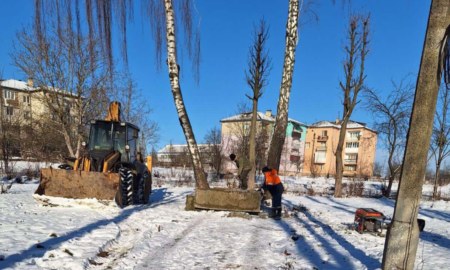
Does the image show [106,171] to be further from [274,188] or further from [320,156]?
[320,156]

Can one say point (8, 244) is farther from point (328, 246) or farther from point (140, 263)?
point (328, 246)

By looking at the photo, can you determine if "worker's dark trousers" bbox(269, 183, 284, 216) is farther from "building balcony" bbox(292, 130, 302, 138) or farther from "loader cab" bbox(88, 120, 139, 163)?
"building balcony" bbox(292, 130, 302, 138)

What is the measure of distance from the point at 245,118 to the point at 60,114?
1595 cm

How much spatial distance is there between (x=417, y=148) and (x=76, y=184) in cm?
707

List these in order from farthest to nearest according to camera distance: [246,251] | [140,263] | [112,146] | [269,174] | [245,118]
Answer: [245,118] → [112,146] → [269,174] → [246,251] → [140,263]

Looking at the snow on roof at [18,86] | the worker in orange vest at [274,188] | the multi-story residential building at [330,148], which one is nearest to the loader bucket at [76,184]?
the worker in orange vest at [274,188]

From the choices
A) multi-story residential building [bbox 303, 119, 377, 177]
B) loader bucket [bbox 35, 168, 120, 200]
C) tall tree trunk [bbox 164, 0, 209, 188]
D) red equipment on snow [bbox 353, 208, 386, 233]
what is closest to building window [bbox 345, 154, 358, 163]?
multi-story residential building [bbox 303, 119, 377, 177]

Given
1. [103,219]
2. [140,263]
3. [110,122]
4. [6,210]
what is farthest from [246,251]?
[110,122]

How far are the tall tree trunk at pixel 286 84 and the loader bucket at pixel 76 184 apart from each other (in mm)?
4891

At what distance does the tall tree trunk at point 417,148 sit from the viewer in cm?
244

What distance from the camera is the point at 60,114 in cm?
1580

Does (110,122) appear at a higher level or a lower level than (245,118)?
lower

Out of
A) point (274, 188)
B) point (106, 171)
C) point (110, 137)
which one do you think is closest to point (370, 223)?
point (274, 188)

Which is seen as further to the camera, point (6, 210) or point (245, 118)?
point (245, 118)
